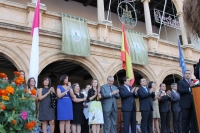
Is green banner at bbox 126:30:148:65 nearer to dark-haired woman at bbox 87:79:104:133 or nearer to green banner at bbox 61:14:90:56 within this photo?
green banner at bbox 61:14:90:56

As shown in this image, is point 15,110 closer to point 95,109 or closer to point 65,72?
point 95,109

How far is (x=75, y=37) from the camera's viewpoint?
833 cm

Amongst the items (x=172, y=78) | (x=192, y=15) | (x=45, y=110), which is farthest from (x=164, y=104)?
(x=172, y=78)

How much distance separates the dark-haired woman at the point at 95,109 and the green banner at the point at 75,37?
254 centimetres

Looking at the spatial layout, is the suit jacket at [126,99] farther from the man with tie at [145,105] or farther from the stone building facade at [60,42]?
the stone building facade at [60,42]

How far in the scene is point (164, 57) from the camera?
1082cm

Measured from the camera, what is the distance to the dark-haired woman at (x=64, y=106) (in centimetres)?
527

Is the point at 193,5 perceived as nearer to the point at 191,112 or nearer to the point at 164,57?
the point at 191,112

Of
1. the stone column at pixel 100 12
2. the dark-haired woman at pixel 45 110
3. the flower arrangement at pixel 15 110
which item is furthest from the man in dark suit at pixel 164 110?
the flower arrangement at pixel 15 110

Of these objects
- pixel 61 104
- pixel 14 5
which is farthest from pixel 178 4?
pixel 61 104

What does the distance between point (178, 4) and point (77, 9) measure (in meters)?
5.57

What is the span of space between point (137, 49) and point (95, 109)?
473cm

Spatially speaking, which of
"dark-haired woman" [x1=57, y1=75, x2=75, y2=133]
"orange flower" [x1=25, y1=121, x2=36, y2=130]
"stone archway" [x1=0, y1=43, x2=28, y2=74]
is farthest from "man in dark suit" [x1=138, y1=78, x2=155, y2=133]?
"orange flower" [x1=25, y1=121, x2=36, y2=130]

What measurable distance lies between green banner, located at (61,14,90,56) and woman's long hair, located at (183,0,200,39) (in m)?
5.15
